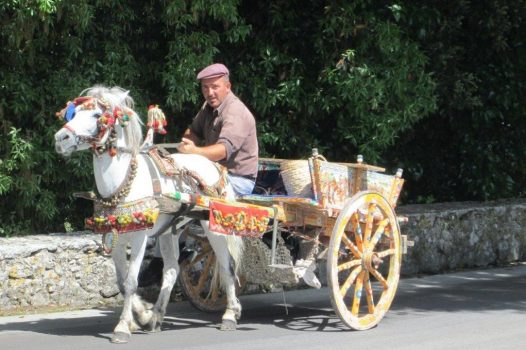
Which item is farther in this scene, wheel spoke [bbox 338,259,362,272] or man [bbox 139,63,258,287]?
man [bbox 139,63,258,287]

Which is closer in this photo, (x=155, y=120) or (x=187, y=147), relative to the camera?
(x=155, y=120)

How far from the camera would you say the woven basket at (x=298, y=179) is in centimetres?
977

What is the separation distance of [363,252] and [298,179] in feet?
Result: 2.95

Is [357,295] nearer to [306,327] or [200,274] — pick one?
[306,327]

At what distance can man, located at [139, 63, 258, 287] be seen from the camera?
966 centimetres

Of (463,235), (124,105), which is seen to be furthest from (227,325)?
(463,235)

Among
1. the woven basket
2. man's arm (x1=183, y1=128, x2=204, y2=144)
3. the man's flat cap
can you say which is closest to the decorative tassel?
the man's flat cap

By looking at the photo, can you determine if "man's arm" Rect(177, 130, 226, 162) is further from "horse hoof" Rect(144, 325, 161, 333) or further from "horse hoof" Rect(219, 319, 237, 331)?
"horse hoof" Rect(144, 325, 161, 333)

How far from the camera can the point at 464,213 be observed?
1459 cm

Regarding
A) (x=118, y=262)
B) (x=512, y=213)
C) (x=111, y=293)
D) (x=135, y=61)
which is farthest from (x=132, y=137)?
(x=512, y=213)

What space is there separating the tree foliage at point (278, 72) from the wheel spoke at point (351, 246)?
3588mm

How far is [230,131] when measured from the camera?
962 cm

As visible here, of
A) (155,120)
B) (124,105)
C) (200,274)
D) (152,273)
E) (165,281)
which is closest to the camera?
(124,105)

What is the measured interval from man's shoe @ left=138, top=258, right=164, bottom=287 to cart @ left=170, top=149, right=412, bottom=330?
0.47 m
